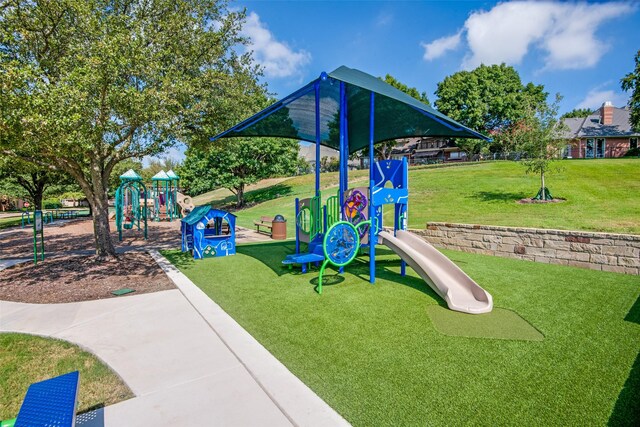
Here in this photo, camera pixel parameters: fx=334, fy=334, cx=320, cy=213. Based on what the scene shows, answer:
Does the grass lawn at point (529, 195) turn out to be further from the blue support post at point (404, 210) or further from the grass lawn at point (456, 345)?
the blue support post at point (404, 210)

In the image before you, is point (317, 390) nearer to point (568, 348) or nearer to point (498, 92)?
point (568, 348)

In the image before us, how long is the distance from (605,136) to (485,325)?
48.1m

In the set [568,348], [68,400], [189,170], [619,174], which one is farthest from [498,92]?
[68,400]

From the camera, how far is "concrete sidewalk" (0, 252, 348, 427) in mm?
2871

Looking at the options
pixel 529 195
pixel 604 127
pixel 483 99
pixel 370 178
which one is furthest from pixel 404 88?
pixel 370 178

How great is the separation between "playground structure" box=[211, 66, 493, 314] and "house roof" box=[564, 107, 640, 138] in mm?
39995

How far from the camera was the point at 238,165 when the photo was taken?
27.9 meters

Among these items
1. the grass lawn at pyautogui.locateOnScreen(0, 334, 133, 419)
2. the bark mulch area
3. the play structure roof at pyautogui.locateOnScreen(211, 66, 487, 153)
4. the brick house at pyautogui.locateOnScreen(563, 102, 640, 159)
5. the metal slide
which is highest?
the brick house at pyautogui.locateOnScreen(563, 102, 640, 159)

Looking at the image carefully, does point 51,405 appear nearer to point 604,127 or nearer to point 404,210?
point 404,210

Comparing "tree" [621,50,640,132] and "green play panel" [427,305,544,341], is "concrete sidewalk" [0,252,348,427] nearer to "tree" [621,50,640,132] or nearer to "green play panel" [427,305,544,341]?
"green play panel" [427,305,544,341]

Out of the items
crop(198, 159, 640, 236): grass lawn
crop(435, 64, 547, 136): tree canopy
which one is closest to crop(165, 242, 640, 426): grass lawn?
crop(198, 159, 640, 236): grass lawn

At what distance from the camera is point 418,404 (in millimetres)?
2982

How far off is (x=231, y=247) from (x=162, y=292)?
3562 millimetres

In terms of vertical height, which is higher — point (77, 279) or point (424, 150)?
point (424, 150)
